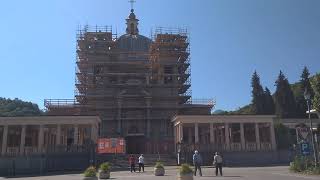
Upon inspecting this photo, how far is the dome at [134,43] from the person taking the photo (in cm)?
8125

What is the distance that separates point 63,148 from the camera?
50156mm

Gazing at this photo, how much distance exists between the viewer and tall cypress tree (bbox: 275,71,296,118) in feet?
297

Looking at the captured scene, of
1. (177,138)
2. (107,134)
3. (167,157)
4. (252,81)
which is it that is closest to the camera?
(167,157)

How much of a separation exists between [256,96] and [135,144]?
36072mm

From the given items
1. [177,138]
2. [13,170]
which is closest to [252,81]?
[177,138]

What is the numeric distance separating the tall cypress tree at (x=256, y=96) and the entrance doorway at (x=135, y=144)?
31.7 m

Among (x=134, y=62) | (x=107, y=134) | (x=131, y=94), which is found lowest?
(x=107, y=134)

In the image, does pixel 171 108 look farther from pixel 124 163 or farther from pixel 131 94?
pixel 124 163

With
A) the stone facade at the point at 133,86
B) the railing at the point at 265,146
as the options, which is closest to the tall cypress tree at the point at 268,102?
the stone facade at the point at 133,86

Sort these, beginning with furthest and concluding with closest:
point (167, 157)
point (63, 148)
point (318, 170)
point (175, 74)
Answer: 1. point (175, 74)
2. point (167, 157)
3. point (63, 148)
4. point (318, 170)

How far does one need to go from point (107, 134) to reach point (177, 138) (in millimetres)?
15525

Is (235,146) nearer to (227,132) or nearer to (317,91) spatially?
(227,132)

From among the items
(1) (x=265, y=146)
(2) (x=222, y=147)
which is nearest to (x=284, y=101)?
(1) (x=265, y=146)

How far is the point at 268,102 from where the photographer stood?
308ft
